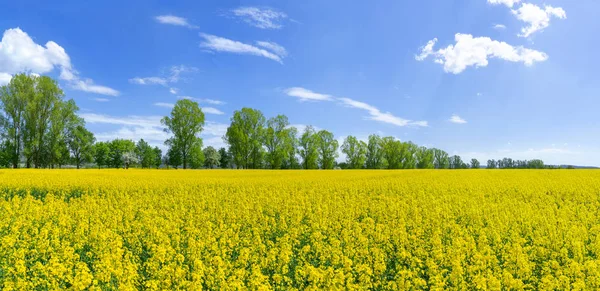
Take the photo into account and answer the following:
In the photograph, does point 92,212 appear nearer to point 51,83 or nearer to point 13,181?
point 13,181

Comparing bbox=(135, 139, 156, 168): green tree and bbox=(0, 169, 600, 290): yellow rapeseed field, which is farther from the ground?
bbox=(135, 139, 156, 168): green tree

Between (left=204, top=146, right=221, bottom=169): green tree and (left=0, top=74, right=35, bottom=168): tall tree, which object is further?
(left=204, top=146, right=221, bottom=169): green tree

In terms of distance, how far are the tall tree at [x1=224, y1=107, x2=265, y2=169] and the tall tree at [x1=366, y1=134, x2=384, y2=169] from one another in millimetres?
32922

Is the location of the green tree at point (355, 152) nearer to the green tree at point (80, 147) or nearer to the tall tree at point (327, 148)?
the tall tree at point (327, 148)

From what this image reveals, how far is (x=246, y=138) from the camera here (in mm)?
64562

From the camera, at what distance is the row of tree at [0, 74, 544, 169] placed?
49719 mm

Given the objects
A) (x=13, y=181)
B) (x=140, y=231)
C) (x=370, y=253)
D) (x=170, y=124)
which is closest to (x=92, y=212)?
(x=140, y=231)

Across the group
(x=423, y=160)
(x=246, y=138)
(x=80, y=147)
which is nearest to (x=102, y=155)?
(x=80, y=147)

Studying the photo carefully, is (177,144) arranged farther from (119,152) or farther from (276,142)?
(119,152)

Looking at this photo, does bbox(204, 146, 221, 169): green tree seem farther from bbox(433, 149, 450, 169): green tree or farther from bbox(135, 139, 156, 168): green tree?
bbox(433, 149, 450, 169): green tree

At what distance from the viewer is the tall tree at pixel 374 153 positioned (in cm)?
8775

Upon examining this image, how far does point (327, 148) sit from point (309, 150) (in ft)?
15.5

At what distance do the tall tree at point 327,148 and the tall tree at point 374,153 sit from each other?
1331 centimetres

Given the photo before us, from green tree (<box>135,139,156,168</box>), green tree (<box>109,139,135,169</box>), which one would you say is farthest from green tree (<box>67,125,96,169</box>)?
green tree (<box>135,139,156,168</box>)
